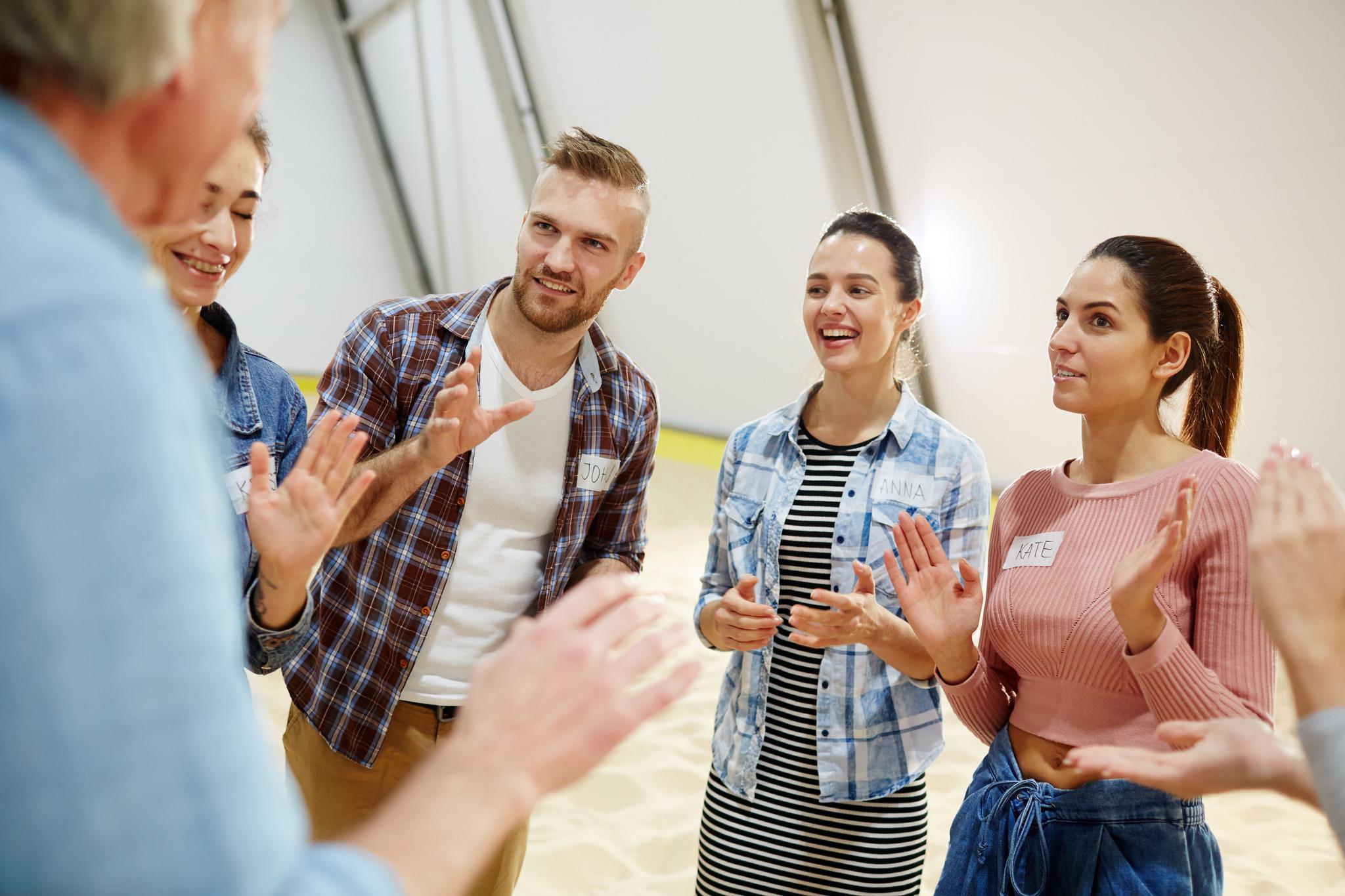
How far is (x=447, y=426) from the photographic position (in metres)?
1.71

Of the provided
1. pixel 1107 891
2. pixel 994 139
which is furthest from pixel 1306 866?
pixel 994 139

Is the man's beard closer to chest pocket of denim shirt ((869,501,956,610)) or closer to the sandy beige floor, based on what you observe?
chest pocket of denim shirt ((869,501,956,610))

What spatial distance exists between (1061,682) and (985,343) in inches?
183

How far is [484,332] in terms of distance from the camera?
2.18m

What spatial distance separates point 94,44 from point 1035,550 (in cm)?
161

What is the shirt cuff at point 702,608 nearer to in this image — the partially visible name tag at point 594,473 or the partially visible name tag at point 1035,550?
the partially visible name tag at point 594,473

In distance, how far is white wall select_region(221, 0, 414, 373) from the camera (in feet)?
35.0

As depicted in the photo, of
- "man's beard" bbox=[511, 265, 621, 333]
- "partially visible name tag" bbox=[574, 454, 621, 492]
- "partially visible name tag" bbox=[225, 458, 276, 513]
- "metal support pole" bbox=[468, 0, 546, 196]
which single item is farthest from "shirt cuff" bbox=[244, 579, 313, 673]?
"metal support pole" bbox=[468, 0, 546, 196]

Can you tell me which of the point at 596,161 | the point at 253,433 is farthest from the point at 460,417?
the point at 596,161

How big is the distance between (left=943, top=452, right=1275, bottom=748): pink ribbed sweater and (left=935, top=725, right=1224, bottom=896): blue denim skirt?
0.09 meters

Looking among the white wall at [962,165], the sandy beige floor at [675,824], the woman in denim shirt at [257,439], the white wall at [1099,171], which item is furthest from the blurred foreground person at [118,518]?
the white wall at [1099,171]

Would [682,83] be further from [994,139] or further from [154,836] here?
[154,836]

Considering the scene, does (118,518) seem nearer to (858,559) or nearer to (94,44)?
(94,44)

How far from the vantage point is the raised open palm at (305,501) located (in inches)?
52.4
